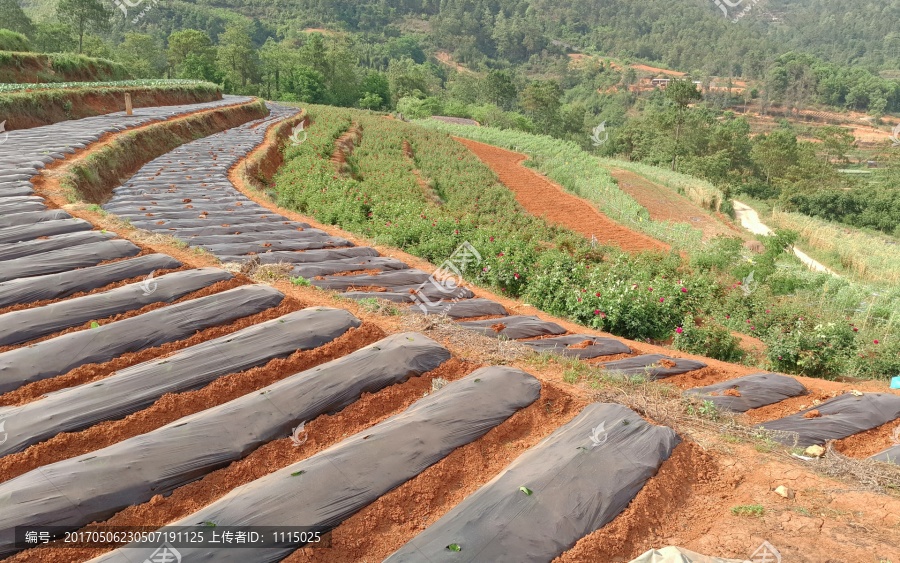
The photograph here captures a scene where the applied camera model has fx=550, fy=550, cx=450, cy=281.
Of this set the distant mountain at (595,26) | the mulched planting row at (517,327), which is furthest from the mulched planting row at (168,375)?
the distant mountain at (595,26)

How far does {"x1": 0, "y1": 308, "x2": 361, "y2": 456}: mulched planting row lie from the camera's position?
12.3 feet

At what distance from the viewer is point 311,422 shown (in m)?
4.11

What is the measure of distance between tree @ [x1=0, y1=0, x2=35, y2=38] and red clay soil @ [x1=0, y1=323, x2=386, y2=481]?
4572 centimetres

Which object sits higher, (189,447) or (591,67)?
(591,67)

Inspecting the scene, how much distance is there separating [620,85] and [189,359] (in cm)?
10288

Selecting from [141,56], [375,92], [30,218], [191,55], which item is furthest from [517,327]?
[141,56]

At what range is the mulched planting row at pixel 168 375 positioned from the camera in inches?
147

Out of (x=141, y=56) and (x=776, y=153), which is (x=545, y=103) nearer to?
(x=776, y=153)

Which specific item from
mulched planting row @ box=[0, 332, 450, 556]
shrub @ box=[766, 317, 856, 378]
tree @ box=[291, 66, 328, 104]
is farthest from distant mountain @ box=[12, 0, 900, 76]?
shrub @ box=[766, 317, 856, 378]

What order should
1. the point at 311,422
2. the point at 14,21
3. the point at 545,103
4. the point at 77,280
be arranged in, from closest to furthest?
the point at 311,422, the point at 77,280, the point at 14,21, the point at 545,103

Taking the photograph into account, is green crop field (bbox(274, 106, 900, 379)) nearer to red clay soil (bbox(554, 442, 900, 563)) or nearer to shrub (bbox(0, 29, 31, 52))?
red clay soil (bbox(554, 442, 900, 563))

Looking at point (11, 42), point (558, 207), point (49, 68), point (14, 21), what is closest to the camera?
point (558, 207)

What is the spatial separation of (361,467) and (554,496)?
1214mm

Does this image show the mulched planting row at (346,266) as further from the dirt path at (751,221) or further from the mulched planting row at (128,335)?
the dirt path at (751,221)
